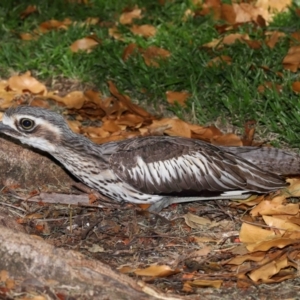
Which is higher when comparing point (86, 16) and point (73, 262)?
point (73, 262)

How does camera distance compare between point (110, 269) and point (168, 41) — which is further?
point (168, 41)

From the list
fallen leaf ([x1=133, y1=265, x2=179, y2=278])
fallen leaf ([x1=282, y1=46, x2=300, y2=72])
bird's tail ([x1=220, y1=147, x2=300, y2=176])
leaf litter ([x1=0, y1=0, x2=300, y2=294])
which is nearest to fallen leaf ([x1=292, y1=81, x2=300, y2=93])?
leaf litter ([x1=0, y1=0, x2=300, y2=294])

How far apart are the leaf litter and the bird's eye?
1.71ft

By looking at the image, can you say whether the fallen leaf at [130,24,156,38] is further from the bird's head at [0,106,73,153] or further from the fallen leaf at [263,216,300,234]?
the fallen leaf at [263,216,300,234]

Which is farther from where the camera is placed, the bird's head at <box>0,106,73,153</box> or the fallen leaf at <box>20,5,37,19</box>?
the fallen leaf at <box>20,5,37,19</box>

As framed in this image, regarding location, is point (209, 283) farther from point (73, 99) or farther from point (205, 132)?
point (73, 99)

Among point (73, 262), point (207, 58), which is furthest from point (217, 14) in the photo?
point (73, 262)

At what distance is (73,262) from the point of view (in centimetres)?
482

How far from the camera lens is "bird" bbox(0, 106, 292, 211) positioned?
612 centimetres

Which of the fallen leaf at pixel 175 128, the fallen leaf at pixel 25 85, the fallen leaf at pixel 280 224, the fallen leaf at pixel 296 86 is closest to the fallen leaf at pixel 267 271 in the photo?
the fallen leaf at pixel 280 224

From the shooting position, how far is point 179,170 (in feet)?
20.1

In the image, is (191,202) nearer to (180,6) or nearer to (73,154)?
(73,154)

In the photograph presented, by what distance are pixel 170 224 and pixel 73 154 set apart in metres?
0.83

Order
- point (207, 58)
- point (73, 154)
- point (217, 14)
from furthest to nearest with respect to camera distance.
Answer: point (217, 14), point (207, 58), point (73, 154)
